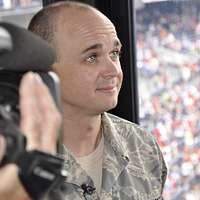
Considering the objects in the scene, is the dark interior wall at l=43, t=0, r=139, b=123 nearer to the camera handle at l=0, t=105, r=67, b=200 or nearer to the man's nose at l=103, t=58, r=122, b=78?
the man's nose at l=103, t=58, r=122, b=78

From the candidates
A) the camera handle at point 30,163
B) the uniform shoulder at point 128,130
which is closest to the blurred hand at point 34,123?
the camera handle at point 30,163

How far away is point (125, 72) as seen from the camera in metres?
2.04

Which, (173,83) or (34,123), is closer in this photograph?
(34,123)

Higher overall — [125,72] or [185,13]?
[185,13]

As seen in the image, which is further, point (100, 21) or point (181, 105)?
point (181, 105)

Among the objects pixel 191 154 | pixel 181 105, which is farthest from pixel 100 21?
pixel 191 154

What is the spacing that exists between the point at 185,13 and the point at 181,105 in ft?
1.24

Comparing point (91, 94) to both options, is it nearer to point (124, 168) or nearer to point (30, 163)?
point (124, 168)

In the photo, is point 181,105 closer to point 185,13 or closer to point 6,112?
point 185,13

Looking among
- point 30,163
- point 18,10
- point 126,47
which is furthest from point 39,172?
point 126,47

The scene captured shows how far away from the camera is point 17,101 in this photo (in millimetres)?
620

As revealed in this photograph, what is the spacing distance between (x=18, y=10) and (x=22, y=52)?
1.09 metres

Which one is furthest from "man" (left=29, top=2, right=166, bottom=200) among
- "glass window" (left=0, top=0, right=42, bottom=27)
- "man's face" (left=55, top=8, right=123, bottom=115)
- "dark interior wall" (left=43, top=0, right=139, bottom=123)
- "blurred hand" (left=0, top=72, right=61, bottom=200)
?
"blurred hand" (left=0, top=72, right=61, bottom=200)

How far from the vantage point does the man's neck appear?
1359mm
